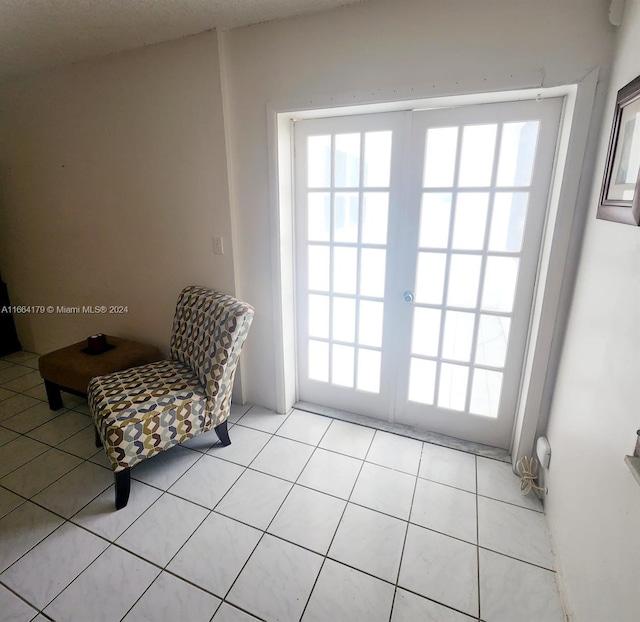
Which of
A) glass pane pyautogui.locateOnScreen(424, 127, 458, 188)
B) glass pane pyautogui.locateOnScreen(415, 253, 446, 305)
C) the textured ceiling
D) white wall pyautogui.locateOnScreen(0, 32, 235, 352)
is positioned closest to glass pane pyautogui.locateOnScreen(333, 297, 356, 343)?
glass pane pyautogui.locateOnScreen(415, 253, 446, 305)

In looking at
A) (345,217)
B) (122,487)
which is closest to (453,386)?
(345,217)

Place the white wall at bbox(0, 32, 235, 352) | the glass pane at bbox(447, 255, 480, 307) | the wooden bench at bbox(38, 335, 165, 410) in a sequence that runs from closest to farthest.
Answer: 1. the glass pane at bbox(447, 255, 480, 307)
2. the white wall at bbox(0, 32, 235, 352)
3. the wooden bench at bbox(38, 335, 165, 410)

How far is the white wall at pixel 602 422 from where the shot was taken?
0.97m

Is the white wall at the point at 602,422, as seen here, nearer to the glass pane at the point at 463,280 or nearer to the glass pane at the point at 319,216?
the glass pane at the point at 463,280

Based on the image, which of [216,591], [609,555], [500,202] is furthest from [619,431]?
[216,591]

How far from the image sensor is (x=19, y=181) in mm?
2889

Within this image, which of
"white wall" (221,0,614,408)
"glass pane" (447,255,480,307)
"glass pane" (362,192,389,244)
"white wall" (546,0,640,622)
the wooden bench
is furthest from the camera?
the wooden bench

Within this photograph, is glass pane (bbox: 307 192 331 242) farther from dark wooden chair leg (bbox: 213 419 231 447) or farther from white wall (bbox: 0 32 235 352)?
dark wooden chair leg (bbox: 213 419 231 447)

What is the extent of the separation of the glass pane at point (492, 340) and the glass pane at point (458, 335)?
2.1 inches

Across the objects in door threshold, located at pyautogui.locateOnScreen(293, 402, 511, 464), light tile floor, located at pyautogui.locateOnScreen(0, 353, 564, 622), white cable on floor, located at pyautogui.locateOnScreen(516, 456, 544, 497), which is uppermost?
white cable on floor, located at pyautogui.locateOnScreen(516, 456, 544, 497)

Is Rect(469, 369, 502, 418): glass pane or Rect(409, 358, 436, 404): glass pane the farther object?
Rect(409, 358, 436, 404): glass pane

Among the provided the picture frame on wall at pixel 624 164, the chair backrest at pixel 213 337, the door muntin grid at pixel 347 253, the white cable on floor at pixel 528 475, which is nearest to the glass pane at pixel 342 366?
the door muntin grid at pixel 347 253

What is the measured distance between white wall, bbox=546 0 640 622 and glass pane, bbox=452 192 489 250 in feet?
1.50

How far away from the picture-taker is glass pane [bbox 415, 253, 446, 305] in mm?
1954
